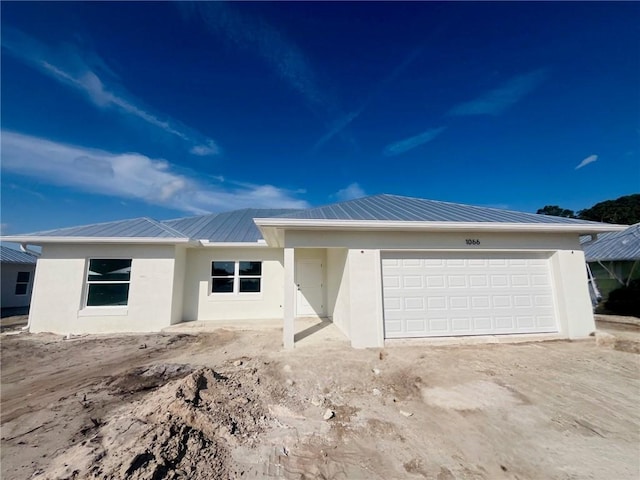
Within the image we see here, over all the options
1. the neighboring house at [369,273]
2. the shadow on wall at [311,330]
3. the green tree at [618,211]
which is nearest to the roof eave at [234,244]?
the neighboring house at [369,273]

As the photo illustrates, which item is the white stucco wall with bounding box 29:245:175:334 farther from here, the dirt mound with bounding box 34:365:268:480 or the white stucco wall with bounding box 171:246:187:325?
the dirt mound with bounding box 34:365:268:480

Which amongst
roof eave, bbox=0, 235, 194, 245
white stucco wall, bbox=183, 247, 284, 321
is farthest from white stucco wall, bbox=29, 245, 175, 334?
white stucco wall, bbox=183, 247, 284, 321

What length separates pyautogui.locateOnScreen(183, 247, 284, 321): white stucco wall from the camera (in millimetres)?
10703

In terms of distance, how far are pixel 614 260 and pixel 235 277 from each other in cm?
1944

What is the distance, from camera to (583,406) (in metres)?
4.12

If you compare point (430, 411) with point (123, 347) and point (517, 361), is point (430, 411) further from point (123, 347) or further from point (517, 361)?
point (123, 347)

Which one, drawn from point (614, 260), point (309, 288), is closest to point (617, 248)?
point (614, 260)

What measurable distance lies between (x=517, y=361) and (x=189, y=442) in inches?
258

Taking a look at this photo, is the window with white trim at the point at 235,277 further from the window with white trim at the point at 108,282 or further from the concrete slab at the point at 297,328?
the window with white trim at the point at 108,282

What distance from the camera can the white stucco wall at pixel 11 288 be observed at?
1531 cm

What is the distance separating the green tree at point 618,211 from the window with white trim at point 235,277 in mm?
45166

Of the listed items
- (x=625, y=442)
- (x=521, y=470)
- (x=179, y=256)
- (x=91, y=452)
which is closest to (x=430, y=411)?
(x=521, y=470)

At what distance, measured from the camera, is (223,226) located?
505 inches

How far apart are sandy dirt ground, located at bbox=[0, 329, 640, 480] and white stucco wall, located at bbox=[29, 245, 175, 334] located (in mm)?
2557
